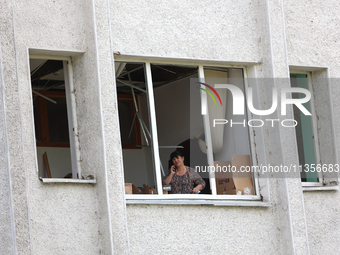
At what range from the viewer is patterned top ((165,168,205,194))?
789 centimetres

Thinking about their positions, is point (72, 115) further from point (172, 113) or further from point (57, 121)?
point (172, 113)

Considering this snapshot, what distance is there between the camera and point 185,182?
8.02 metres

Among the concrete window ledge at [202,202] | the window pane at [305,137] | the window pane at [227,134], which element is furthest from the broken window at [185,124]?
the window pane at [305,137]

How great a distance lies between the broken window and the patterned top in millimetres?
87

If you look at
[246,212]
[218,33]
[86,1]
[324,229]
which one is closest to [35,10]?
[86,1]

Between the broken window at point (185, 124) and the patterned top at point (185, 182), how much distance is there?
0.09 m

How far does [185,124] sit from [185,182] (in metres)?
1.56

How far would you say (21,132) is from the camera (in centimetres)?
623

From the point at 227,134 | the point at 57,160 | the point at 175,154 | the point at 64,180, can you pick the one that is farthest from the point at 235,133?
the point at 64,180

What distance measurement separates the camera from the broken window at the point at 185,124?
7.80 meters

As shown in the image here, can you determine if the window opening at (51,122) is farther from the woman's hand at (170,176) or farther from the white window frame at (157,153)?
the woman's hand at (170,176)

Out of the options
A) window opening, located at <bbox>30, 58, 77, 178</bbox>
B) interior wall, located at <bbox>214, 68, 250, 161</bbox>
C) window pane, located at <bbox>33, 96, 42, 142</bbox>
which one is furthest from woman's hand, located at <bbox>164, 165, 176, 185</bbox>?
window pane, located at <bbox>33, 96, 42, 142</bbox>

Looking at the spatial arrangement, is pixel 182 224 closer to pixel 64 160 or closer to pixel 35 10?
pixel 64 160

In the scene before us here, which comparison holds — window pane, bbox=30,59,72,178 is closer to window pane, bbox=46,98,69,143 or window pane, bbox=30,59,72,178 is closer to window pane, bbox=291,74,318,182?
window pane, bbox=46,98,69,143
